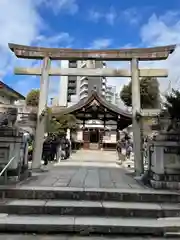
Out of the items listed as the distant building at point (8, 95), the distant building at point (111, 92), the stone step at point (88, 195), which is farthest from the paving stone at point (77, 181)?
the distant building at point (111, 92)

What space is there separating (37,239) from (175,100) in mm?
5098

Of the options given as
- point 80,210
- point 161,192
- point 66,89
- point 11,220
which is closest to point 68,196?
point 80,210

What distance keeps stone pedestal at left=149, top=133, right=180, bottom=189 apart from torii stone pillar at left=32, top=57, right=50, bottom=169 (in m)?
5.34

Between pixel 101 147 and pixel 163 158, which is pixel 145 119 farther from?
pixel 101 147

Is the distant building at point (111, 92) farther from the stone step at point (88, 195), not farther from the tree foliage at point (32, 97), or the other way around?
the stone step at point (88, 195)

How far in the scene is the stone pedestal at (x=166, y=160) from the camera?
7391 mm

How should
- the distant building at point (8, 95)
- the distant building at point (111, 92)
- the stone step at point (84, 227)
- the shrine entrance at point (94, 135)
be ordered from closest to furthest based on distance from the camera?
1. the stone step at point (84, 227)
2. the distant building at point (8, 95)
3. the shrine entrance at point (94, 135)
4. the distant building at point (111, 92)

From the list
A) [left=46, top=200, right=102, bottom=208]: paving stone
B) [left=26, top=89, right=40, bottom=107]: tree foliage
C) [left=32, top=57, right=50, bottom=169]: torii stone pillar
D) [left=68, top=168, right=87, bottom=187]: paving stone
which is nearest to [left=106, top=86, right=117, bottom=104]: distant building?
[left=26, top=89, right=40, bottom=107]: tree foliage

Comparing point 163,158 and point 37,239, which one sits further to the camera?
point 163,158

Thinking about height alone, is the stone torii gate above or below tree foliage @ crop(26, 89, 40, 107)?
below

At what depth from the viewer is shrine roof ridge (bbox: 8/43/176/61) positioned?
11766 mm

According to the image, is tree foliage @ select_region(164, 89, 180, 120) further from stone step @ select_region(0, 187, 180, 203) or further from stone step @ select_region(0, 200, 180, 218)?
stone step @ select_region(0, 200, 180, 218)

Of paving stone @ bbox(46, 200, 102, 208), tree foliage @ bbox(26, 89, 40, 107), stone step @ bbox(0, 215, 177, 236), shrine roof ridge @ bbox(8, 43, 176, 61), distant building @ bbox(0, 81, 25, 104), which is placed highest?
tree foliage @ bbox(26, 89, 40, 107)

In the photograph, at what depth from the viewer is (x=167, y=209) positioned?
5855 mm
